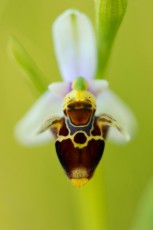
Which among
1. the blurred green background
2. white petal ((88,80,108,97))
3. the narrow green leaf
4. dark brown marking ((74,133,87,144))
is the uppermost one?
the blurred green background

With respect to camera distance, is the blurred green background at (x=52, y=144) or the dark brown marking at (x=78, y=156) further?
the blurred green background at (x=52, y=144)

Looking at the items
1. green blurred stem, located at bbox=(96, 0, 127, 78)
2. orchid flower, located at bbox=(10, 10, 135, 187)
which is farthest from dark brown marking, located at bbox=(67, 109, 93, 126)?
green blurred stem, located at bbox=(96, 0, 127, 78)

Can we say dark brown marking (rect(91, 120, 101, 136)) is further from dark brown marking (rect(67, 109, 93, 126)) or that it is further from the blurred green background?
the blurred green background

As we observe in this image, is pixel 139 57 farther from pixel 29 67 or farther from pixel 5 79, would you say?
pixel 29 67

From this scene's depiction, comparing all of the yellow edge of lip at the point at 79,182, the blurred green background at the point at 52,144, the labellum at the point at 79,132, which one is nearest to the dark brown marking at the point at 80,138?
the labellum at the point at 79,132

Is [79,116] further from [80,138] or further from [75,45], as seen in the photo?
[75,45]

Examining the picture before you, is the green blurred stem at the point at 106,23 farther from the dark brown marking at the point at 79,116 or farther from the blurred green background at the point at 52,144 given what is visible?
the blurred green background at the point at 52,144

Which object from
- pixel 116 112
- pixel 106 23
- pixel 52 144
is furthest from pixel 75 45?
pixel 52 144
